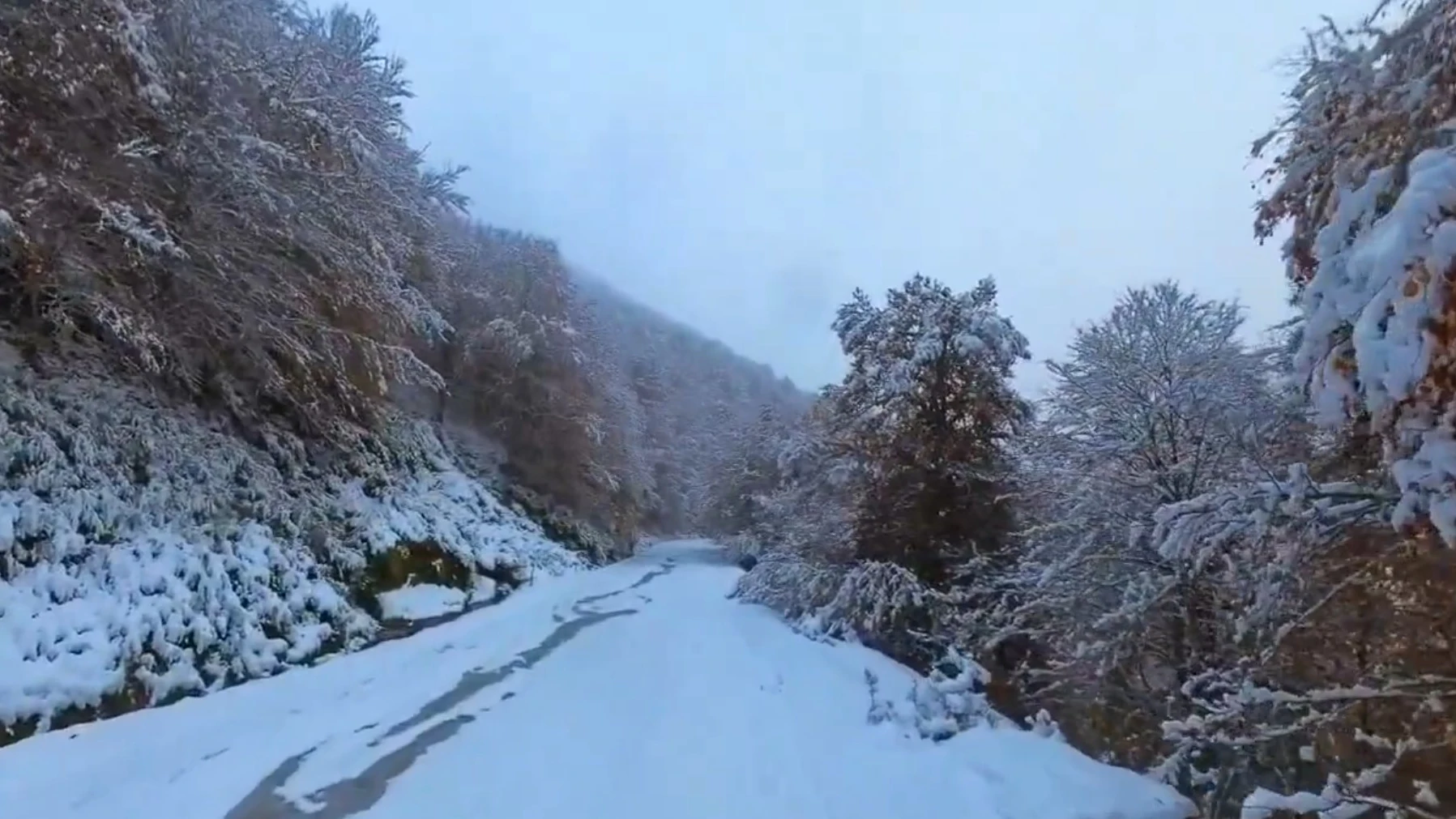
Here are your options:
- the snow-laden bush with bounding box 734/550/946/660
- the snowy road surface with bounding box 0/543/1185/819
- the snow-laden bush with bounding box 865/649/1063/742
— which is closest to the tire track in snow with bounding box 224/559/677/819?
the snowy road surface with bounding box 0/543/1185/819

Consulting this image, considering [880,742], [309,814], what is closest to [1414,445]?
[880,742]

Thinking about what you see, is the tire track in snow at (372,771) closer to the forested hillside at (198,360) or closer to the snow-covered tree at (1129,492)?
the forested hillside at (198,360)

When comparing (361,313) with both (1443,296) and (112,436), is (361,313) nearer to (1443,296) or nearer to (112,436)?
(112,436)

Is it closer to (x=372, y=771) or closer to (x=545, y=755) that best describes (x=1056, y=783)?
(x=545, y=755)

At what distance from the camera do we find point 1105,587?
8469 millimetres

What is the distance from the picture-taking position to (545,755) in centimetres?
A: 587

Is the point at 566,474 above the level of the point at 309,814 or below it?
above

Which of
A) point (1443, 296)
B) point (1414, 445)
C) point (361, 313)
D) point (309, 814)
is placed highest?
point (361, 313)

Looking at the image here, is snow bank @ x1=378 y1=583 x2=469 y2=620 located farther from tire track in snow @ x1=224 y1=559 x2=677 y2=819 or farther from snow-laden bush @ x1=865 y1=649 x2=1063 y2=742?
snow-laden bush @ x1=865 y1=649 x2=1063 y2=742

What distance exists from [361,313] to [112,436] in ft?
14.9

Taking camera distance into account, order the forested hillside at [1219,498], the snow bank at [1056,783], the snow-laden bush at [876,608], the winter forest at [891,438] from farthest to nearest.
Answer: the snow-laden bush at [876,608] < the snow bank at [1056,783] < the winter forest at [891,438] < the forested hillside at [1219,498]

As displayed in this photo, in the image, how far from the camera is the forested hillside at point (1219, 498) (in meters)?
2.50

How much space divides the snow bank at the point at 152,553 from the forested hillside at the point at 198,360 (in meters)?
0.03

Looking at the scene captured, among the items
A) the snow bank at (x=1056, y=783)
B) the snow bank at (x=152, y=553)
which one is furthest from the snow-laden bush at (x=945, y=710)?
the snow bank at (x=152, y=553)
